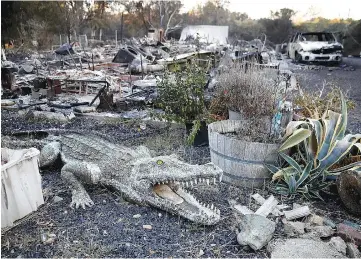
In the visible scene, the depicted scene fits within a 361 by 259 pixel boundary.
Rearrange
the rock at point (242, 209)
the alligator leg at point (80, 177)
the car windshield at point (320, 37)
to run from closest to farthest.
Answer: the rock at point (242, 209)
the alligator leg at point (80, 177)
the car windshield at point (320, 37)

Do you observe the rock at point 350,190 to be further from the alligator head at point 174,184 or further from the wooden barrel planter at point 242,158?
the alligator head at point 174,184

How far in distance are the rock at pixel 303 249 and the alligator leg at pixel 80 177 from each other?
1897 millimetres

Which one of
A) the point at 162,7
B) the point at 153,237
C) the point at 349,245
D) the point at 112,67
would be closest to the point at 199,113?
the point at 153,237

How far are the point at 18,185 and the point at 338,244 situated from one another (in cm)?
282

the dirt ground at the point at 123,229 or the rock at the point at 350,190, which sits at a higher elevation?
the rock at the point at 350,190

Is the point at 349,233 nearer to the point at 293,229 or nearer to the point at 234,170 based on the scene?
the point at 293,229

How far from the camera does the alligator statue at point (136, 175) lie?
3.07m

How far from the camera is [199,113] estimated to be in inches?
200

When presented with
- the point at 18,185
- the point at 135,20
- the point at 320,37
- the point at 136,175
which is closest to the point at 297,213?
the point at 136,175

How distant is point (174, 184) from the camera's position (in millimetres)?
3348

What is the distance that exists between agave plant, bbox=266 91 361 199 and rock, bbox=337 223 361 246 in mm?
708

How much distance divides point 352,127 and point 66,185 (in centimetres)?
505

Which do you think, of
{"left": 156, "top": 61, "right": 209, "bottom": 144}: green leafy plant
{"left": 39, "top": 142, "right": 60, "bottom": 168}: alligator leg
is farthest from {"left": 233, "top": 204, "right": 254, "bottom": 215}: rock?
{"left": 39, "top": 142, "right": 60, "bottom": 168}: alligator leg

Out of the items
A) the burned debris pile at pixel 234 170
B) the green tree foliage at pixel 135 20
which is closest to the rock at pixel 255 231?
the burned debris pile at pixel 234 170
